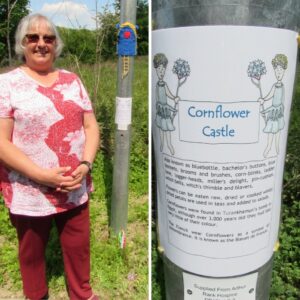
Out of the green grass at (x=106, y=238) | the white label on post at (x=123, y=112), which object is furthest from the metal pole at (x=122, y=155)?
the green grass at (x=106, y=238)

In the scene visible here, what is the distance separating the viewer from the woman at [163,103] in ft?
6.48

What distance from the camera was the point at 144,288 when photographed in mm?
3066

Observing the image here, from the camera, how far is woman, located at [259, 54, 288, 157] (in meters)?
1.90

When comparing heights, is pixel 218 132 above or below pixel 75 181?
above

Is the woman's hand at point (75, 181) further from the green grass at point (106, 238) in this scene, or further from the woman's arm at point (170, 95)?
the green grass at point (106, 238)

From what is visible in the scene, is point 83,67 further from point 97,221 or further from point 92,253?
point 92,253

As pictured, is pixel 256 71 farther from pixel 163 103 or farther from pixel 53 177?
pixel 53 177

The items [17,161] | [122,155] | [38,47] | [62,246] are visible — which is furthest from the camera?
[122,155]

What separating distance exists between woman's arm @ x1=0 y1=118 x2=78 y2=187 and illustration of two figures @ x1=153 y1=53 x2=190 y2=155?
652mm

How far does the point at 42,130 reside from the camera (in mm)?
2176

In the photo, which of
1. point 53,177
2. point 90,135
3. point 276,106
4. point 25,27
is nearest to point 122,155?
point 90,135

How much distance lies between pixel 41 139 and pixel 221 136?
38.9 inches

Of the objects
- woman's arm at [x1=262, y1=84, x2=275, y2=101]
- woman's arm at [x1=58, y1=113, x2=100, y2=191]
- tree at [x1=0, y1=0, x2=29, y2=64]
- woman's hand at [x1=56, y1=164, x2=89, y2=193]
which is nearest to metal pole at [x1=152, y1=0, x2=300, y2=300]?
woman's arm at [x1=262, y1=84, x2=275, y2=101]

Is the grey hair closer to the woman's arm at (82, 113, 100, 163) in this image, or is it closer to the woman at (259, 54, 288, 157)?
the woman's arm at (82, 113, 100, 163)
